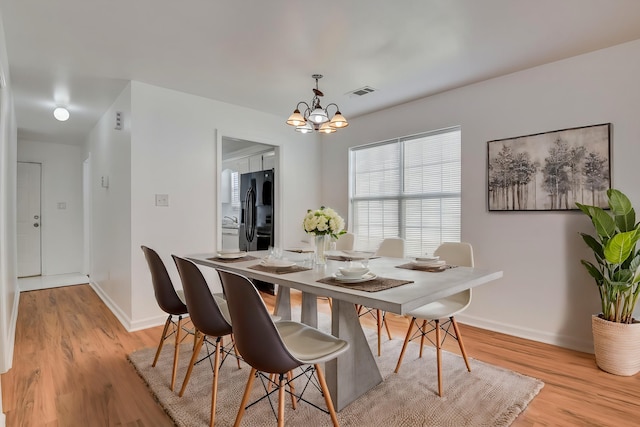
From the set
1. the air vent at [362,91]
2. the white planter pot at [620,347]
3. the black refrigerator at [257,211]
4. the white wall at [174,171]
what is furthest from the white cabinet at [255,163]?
the white planter pot at [620,347]

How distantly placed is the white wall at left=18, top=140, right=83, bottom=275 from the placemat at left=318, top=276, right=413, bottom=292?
6297 mm

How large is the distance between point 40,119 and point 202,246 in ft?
10.0

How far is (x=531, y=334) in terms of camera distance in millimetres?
3051

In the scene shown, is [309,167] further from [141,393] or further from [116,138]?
[141,393]

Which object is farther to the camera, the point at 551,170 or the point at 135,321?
the point at 135,321

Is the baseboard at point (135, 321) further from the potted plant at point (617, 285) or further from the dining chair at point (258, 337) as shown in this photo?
the potted plant at point (617, 285)

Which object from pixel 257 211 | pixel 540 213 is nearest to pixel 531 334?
pixel 540 213

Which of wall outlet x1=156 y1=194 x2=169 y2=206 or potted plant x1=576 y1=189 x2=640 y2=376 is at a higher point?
wall outlet x1=156 y1=194 x2=169 y2=206

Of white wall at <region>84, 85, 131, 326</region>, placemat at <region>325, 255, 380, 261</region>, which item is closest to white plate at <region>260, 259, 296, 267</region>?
placemat at <region>325, 255, 380, 261</region>

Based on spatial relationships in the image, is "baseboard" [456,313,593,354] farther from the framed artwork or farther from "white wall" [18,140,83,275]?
"white wall" [18,140,83,275]

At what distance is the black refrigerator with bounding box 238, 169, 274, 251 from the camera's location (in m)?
4.80

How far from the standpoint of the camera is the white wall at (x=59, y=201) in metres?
5.99

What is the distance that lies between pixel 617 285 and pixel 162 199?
3847 mm

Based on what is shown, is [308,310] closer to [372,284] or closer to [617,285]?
[372,284]
